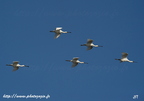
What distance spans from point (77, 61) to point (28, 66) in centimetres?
812

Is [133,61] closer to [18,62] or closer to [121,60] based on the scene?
[121,60]

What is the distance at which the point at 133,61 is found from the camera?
164875 mm

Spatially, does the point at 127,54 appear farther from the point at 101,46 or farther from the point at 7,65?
the point at 7,65

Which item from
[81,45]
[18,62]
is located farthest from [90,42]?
[18,62]

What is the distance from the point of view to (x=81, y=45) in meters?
164

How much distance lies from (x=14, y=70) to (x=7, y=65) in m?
2.01

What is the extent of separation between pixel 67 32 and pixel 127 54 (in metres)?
11.3

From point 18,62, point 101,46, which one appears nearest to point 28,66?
point 18,62

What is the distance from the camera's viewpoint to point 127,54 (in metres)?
162

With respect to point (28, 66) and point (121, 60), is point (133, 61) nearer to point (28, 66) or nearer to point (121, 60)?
point (121, 60)

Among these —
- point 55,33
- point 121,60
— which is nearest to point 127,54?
point 121,60

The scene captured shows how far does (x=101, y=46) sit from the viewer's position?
544 ft

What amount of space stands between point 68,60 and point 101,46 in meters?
5.98

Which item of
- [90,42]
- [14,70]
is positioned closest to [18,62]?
[14,70]
